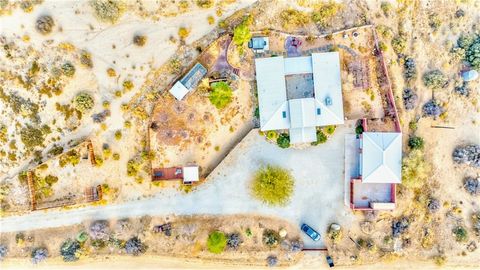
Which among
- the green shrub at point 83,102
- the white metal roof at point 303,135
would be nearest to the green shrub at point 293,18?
the white metal roof at point 303,135

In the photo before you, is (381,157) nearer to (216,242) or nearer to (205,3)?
(216,242)

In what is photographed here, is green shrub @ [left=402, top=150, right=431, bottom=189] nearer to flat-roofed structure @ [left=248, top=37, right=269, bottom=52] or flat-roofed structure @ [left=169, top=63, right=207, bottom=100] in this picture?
flat-roofed structure @ [left=248, top=37, right=269, bottom=52]

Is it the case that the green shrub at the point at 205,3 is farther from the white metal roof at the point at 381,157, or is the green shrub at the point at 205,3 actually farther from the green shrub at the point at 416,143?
the green shrub at the point at 416,143

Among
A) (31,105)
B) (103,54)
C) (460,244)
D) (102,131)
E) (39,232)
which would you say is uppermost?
(103,54)

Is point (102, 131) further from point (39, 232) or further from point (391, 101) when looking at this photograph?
point (391, 101)

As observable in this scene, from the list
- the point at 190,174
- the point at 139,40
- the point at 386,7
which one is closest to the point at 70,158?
the point at 190,174

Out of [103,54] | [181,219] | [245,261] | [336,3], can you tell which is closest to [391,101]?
[336,3]
